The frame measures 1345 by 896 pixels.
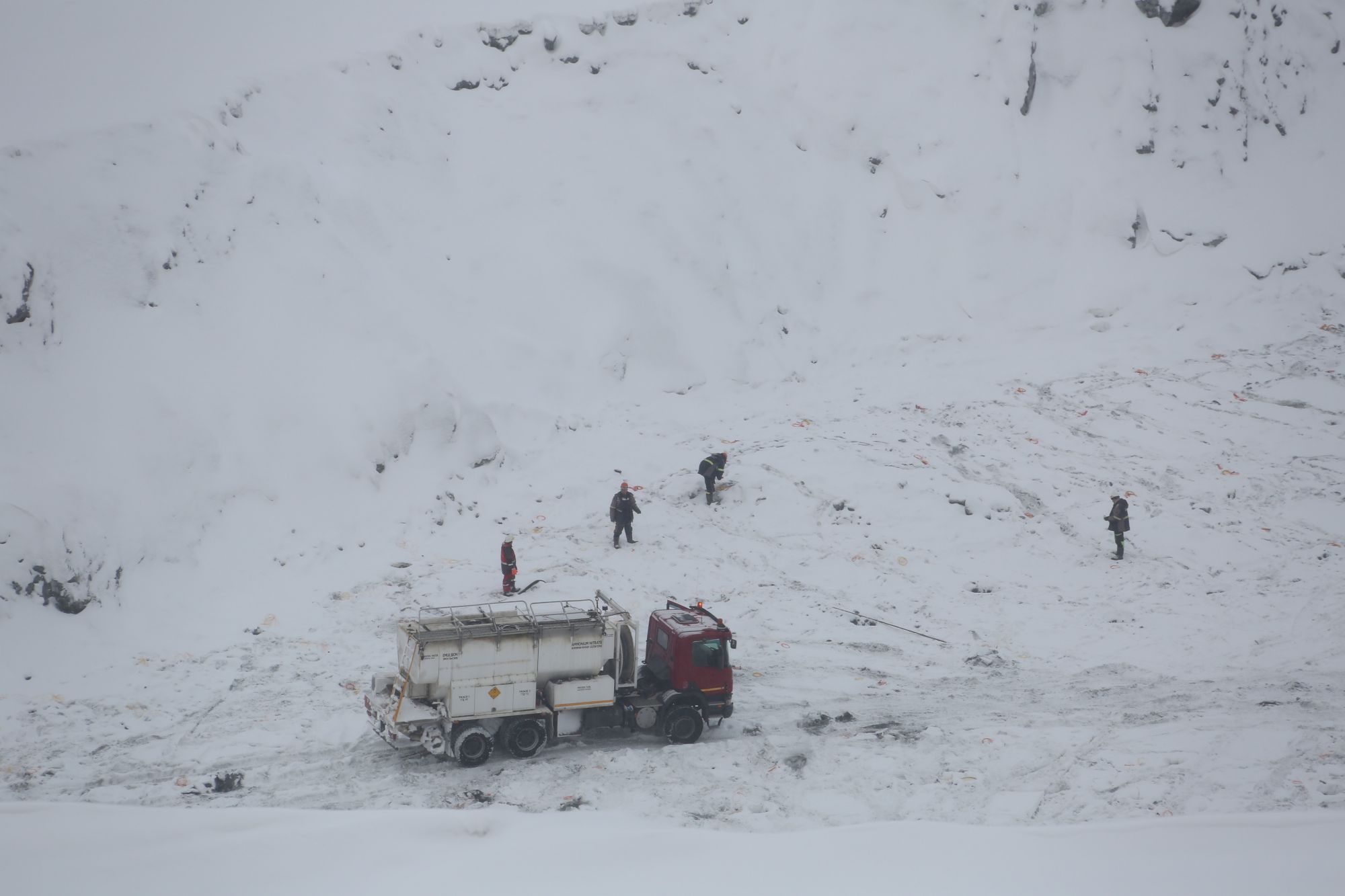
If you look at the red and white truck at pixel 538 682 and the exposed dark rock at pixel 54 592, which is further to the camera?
the exposed dark rock at pixel 54 592

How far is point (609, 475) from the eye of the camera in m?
22.2

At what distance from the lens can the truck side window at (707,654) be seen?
12922 mm

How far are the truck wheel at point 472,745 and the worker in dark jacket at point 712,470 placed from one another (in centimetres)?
1006

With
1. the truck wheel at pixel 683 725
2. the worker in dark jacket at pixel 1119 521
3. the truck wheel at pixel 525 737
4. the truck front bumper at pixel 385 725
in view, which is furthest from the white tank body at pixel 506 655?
the worker in dark jacket at pixel 1119 521

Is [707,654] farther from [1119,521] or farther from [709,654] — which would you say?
[1119,521]

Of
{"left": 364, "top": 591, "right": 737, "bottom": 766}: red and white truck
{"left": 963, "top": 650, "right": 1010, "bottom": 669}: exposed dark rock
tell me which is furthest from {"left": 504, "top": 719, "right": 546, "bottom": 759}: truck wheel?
{"left": 963, "top": 650, "right": 1010, "bottom": 669}: exposed dark rock

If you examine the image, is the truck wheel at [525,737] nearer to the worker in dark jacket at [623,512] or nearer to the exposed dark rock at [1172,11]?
the worker in dark jacket at [623,512]

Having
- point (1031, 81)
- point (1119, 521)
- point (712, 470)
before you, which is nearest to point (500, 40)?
point (1031, 81)

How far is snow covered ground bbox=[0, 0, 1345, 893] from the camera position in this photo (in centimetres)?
1155

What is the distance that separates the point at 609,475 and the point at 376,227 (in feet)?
34.2

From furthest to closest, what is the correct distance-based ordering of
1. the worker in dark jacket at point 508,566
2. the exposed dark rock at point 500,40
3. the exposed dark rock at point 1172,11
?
the exposed dark rock at point 1172,11, the exposed dark rock at point 500,40, the worker in dark jacket at point 508,566

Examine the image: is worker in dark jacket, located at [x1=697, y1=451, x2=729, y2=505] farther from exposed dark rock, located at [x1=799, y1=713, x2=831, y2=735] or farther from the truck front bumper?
the truck front bumper

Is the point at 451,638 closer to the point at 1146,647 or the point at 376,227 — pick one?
the point at 1146,647

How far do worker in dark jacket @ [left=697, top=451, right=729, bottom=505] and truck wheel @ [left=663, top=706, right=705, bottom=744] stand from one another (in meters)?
8.61
